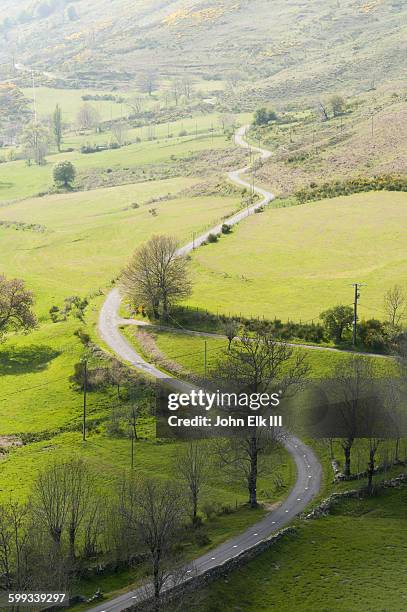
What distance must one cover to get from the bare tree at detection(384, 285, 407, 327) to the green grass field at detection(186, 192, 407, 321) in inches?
52.2

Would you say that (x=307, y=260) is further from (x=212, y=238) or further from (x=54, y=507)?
(x=54, y=507)

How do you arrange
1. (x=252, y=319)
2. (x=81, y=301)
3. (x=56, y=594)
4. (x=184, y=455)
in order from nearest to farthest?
(x=56, y=594) < (x=184, y=455) < (x=252, y=319) < (x=81, y=301)

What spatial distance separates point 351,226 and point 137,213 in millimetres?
54460

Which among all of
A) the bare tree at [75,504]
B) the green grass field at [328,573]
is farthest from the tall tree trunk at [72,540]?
the green grass field at [328,573]

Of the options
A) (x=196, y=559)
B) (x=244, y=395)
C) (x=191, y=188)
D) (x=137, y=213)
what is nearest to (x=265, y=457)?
(x=244, y=395)

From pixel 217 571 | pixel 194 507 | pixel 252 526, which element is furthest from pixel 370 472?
pixel 217 571

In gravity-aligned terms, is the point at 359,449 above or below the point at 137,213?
below

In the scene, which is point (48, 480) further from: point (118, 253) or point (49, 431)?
point (118, 253)

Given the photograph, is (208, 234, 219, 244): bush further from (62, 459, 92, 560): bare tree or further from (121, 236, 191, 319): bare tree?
(62, 459, 92, 560): bare tree

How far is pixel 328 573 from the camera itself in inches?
1890

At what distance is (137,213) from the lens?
6722 inches

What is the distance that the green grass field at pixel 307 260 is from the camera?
101m

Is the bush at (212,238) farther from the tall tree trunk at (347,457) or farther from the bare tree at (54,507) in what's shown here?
the bare tree at (54,507)

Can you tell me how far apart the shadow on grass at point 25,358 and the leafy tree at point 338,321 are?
1322 inches
